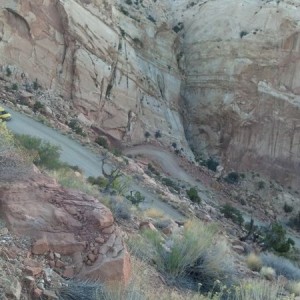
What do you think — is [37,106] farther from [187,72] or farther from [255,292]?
[255,292]

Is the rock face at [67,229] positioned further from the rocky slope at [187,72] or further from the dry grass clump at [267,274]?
the rocky slope at [187,72]

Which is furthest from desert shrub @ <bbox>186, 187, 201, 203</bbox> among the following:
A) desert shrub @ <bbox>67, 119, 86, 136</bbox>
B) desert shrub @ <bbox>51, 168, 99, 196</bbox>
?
desert shrub @ <bbox>51, 168, 99, 196</bbox>

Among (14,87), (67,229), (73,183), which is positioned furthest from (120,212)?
(14,87)

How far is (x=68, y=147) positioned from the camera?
1051 inches

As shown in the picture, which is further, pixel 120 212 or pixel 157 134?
pixel 157 134

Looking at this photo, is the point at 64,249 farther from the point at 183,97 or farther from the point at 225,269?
the point at 183,97

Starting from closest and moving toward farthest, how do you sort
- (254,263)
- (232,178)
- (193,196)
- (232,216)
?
(254,263)
(232,216)
(193,196)
(232,178)

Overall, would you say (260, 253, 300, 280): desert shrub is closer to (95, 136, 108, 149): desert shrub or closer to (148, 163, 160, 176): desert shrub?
(95, 136, 108, 149): desert shrub

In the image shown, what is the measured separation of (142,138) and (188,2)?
65.0 feet

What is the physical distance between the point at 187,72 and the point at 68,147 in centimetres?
2443

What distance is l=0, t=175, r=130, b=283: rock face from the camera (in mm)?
5957

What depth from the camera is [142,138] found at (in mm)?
41000

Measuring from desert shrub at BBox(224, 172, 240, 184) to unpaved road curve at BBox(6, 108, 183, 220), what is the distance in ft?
54.0

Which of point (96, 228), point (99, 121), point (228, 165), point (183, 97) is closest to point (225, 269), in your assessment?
point (96, 228)
